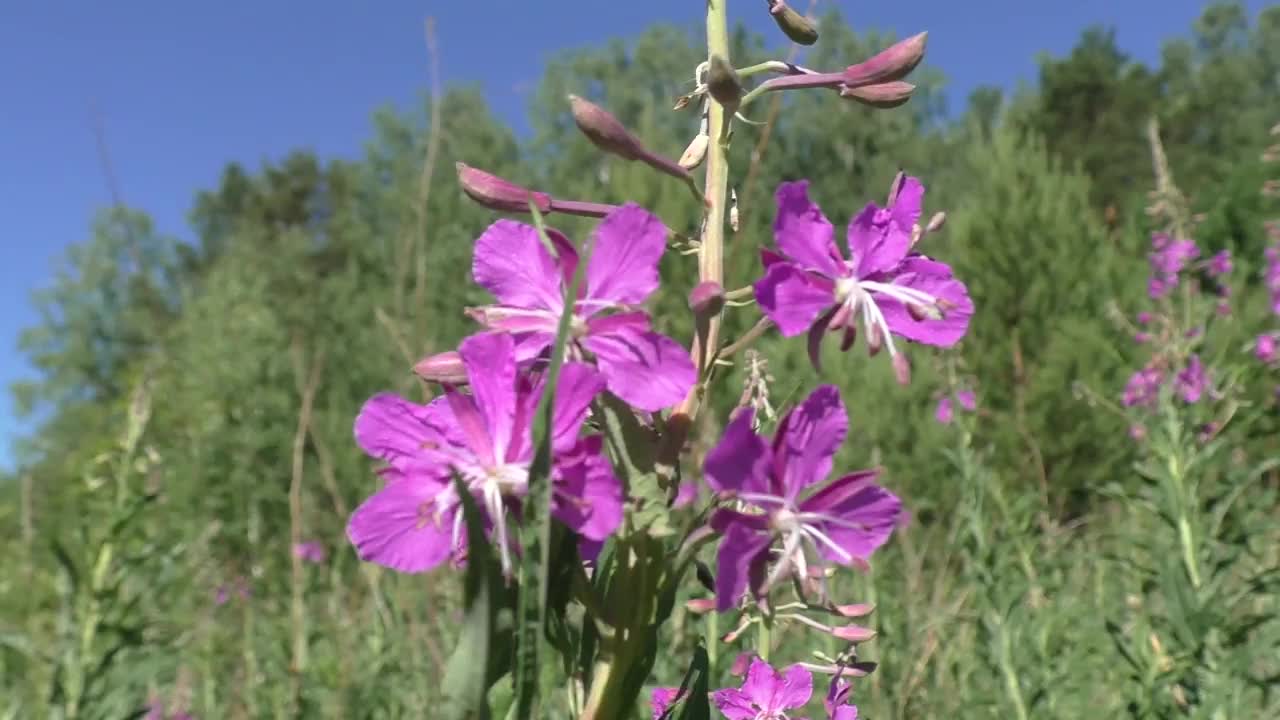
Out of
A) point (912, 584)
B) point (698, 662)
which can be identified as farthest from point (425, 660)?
point (698, 662)

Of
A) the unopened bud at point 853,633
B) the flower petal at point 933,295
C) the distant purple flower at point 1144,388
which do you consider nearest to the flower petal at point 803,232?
the flower petal at point 933,295

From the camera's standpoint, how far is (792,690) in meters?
1.26

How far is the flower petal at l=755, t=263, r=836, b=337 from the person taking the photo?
3.00 feet

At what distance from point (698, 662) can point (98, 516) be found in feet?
9.79

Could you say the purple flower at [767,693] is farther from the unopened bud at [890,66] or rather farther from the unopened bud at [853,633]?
the unopened bud at [890,66]

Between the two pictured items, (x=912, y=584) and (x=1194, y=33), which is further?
(x=1194, y=33)

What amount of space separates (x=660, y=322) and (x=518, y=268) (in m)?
0.44

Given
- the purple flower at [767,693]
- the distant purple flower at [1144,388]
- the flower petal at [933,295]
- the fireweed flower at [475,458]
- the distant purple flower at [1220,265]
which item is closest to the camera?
the fireweed flower at [475,458]

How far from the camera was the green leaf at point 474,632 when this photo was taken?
28.2 inches

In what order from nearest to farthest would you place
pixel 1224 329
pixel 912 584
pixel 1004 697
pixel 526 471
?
pixel 526 471 < pixel 1004 697 < pixel 912 584 < pixel 1224 329

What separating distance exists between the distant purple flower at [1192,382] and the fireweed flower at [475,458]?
3.45 meters

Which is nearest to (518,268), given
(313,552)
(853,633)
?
(853,633)

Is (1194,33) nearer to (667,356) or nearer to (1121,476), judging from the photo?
(1121,476)

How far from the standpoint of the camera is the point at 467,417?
2.83 ft
